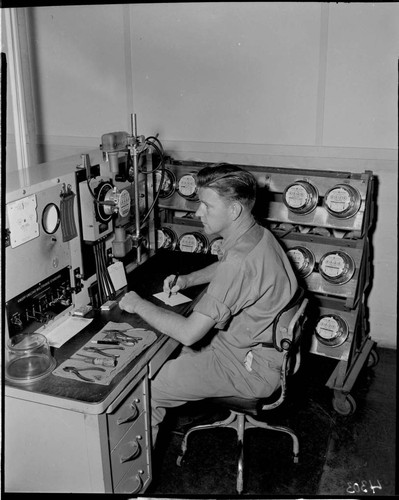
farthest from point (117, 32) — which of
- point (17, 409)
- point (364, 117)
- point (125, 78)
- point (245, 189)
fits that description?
point (17, 409)

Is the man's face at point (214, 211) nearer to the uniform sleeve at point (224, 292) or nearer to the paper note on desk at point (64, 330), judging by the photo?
the uniform sleeve at point (224, 292)

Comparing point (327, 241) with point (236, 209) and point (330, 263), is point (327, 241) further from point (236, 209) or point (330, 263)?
point (236, 209)

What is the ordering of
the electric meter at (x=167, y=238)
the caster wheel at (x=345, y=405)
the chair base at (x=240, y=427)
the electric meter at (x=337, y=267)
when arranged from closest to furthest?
the chair base at (x=240, y=427), the caster wheel at (x=345, y=405), the electric meter at (x=337, y=267), the electric meter at (x=167, y=238)

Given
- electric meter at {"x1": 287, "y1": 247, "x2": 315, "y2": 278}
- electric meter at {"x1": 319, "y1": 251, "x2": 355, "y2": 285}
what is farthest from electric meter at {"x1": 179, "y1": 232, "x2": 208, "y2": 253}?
electric meter at {"x1": 319, "y1": 251, "x2": 355, "y2": 285}

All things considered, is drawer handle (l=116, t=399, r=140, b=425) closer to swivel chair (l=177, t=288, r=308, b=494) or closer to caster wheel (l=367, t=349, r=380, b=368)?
swivel chair (l=177, t=288, r=308, b=494)

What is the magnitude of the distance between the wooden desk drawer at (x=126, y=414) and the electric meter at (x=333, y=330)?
5.07 feet

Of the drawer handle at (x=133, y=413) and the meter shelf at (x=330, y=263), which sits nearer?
the drawer handle at (x=133, y=413)

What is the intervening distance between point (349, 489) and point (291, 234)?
1.60 meters

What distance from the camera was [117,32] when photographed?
160 inches

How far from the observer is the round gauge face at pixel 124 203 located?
2.56 m

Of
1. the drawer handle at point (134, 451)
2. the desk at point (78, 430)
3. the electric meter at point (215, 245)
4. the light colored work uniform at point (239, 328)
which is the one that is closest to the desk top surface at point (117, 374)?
the desk at point (78, 430)

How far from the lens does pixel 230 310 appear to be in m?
2.23

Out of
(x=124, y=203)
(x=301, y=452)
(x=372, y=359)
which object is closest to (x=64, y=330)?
(x=124, y=203)

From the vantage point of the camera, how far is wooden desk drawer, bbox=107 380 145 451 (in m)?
1.99
